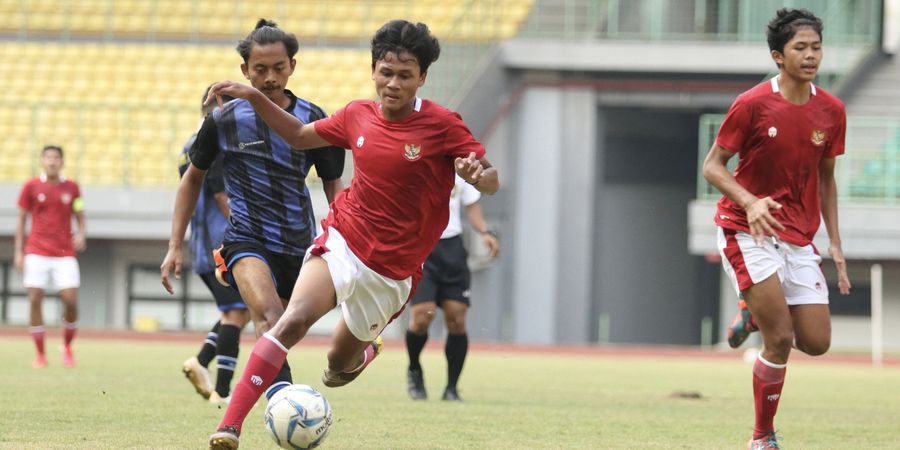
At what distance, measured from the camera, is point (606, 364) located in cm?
1903

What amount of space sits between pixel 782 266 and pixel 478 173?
1975mm

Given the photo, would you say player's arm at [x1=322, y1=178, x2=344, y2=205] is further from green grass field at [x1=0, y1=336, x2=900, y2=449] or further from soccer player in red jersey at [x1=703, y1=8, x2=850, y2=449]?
soccer player in red jersey at [x1=703, y1=8, x2=850, y2=449]

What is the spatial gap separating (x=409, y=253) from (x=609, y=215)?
22.8 metres

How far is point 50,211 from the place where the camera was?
1462 cm

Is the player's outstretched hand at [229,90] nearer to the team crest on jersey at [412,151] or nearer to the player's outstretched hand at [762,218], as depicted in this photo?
the team crest on jersey at [412,151]

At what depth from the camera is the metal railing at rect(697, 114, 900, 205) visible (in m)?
23.1

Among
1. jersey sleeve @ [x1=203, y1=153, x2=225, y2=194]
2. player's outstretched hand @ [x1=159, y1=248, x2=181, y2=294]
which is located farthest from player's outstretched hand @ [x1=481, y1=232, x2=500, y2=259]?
player's outstretched hand @ [x1=159, y1=248, x2=181, y2=294]

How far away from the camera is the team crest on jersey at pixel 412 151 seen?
6402 mm

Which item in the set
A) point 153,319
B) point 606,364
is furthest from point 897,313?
point 153,319

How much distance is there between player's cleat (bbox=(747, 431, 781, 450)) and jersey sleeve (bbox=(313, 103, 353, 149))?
251cm

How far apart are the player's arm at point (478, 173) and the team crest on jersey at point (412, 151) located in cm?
28

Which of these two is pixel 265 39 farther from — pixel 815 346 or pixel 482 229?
pixel 482 229

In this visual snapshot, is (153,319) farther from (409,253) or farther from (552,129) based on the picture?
(409,253)

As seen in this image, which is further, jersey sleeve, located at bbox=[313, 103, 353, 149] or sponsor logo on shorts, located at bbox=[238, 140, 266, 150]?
sponsor logo on shorts, located at bbox=[238, 140, 266, 150]
